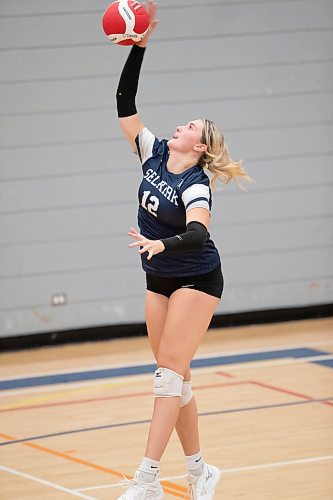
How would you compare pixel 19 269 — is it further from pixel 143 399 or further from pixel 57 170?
pixel 143 399

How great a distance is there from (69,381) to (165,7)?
3.94 m

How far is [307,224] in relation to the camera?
37.4ft

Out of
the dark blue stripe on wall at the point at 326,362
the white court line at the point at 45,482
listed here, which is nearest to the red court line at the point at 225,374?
the dark blue stripe on wall at the point at 326,362

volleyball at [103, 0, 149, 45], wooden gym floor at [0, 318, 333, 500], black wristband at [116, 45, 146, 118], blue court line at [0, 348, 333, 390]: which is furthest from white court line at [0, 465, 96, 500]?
blue court line at [0, 348, 333, 390]

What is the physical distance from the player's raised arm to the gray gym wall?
5052 mm

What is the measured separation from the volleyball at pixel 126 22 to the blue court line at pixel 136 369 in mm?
4236

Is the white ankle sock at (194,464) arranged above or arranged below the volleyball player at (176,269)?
below

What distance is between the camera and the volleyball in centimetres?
550

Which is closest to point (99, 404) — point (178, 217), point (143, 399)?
point (143, 399)

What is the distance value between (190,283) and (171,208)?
39cm

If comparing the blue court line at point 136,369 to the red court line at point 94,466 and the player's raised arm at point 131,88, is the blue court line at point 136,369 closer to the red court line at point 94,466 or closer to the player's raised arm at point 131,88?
the red court line at point 94,466

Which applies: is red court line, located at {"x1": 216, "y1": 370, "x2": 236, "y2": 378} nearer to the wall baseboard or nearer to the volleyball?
the wall baseboard

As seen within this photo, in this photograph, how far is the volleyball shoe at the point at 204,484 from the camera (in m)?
5.47

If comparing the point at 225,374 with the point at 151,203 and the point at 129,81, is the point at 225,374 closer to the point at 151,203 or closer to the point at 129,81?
the point at 151,203
